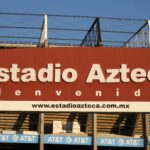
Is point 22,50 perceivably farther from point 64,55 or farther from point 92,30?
point 92,30

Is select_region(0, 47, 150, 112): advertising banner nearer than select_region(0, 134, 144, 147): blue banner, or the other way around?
select_region(0, 47, 150, 112): advertising banner

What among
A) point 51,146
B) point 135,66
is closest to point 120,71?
point 135,66

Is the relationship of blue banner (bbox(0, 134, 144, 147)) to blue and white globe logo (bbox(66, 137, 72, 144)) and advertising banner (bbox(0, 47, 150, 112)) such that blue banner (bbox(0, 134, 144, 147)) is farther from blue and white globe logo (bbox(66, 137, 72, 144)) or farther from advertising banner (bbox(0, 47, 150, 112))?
advertising banner (bbox(0, 47, 150, 112))

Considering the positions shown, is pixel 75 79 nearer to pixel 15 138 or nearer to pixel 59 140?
pixel 59 140

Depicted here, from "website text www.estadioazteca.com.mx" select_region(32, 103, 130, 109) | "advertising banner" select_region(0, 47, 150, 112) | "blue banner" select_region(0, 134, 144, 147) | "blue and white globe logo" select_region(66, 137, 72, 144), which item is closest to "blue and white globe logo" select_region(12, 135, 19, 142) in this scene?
"blue banner" select_region(0, 134, 144, 147)

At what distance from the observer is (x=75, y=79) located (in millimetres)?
24219

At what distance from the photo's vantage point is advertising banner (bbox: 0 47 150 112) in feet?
78.1

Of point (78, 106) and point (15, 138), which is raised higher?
point (78, 106)

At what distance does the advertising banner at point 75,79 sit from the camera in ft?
78.1

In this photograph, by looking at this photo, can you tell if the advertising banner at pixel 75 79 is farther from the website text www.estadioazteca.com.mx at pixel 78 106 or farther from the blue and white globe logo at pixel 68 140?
the blue and white globe logo at pixel 68 140

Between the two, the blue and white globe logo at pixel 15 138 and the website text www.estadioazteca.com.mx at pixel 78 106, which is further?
the blue and white globe logo at pixel 15 138

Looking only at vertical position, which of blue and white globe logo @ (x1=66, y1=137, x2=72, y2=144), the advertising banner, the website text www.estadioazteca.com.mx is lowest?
blue and white globe logo @ (x1=66, y1=137, x2=72, y2=144)

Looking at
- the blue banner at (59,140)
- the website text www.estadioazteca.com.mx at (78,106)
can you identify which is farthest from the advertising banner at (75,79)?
the blue banner at (59,140)

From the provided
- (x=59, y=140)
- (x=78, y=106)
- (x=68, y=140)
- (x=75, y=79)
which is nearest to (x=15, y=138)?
(x=59, y=140)
